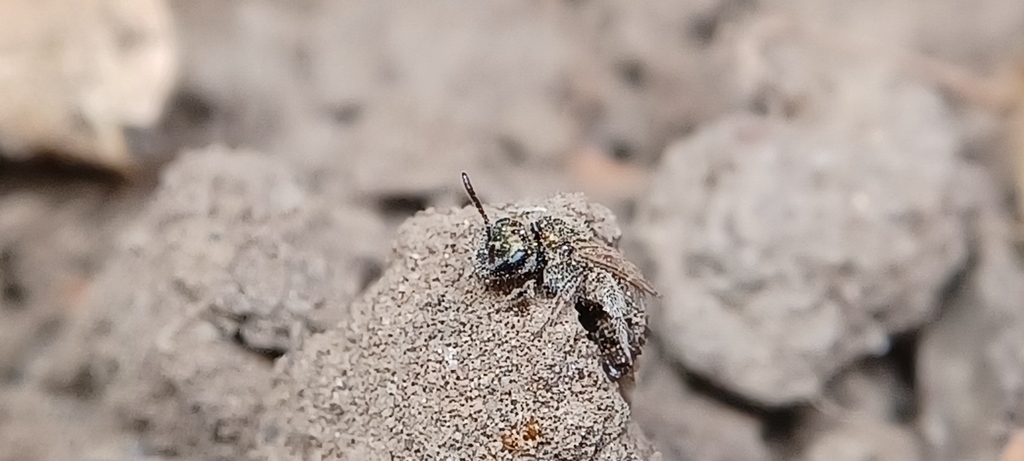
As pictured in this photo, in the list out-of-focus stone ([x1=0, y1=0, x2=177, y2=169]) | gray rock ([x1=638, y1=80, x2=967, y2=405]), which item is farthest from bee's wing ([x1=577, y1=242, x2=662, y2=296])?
out-of-focus stone ([x1=0, y1=0, x2=177, y2=169])

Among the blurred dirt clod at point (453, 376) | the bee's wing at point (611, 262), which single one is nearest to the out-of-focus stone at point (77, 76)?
the blurred dirt clod at point (453, 376)

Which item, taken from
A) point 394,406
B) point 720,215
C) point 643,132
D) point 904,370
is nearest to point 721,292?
point 720,215

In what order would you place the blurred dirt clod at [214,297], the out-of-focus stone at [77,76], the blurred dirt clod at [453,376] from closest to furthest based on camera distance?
the blurred dirt clod at [453,376]
the blurred dirt clod at [214,297]
the out-of-focus stone at [77,76]

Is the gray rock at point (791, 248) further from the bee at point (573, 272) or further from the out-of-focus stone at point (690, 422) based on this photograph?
the bee at point (573, 272)

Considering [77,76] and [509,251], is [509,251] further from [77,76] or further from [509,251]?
[77,76]

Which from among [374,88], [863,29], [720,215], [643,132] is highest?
[863,29]

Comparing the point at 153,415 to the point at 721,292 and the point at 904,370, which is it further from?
the point at 904,370

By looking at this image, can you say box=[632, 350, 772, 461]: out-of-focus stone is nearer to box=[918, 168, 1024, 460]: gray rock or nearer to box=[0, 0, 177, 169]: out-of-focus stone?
box=[918, 168, 1024, 460]: gray rock
